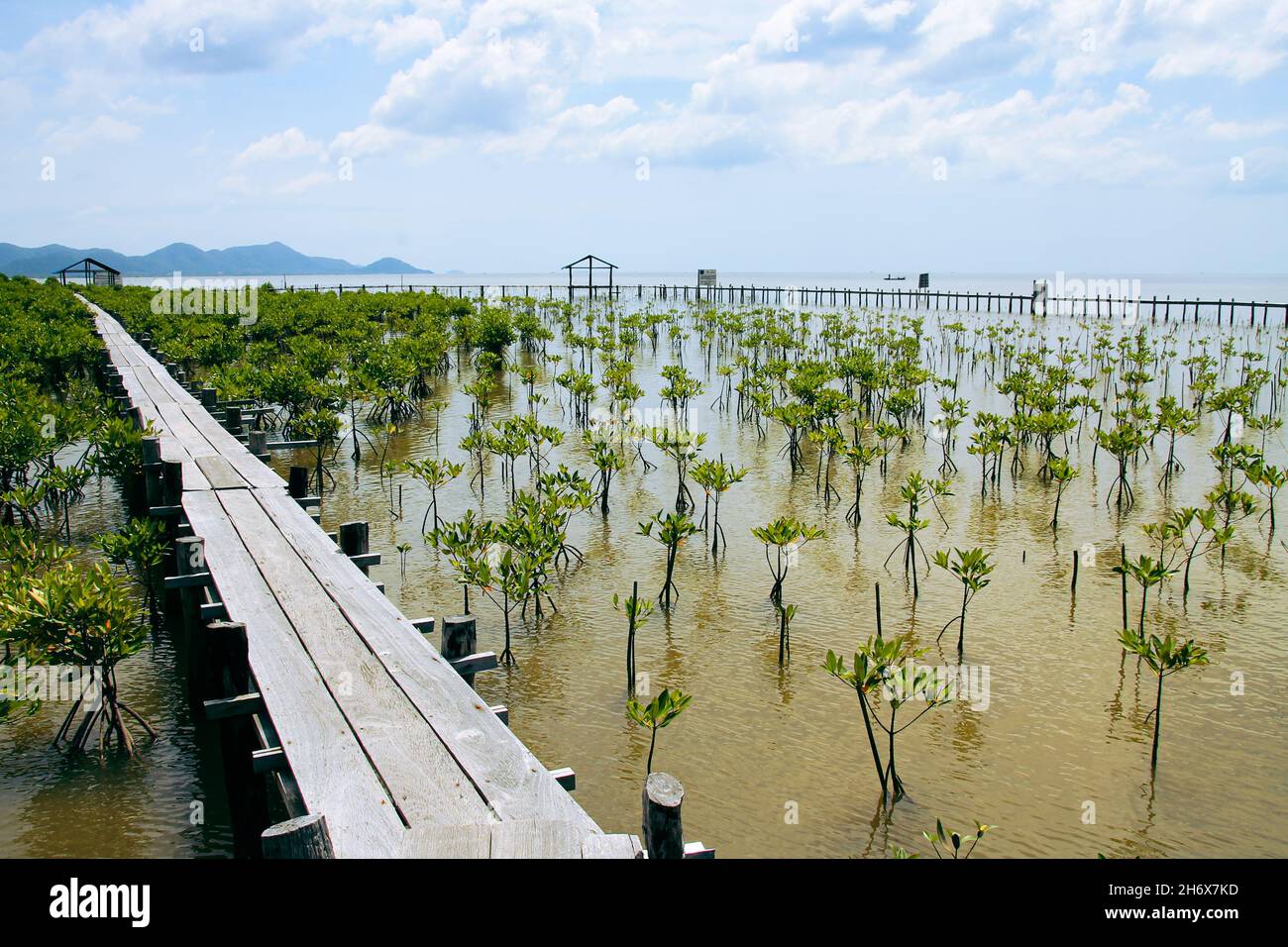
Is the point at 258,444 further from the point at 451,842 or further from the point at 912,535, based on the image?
the point at 451,842

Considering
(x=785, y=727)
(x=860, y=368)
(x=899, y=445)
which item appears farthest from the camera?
(x=860, y=368)

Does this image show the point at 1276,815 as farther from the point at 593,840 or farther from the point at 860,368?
the point at 860,368

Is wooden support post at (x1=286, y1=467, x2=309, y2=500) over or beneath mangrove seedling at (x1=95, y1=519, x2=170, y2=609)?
over

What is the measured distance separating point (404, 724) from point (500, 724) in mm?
498

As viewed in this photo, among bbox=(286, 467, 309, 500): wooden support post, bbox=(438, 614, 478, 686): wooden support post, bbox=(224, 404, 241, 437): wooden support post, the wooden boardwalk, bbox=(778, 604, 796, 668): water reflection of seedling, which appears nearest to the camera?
the wooden boardwalk

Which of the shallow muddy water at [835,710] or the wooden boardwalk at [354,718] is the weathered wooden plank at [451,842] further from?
the shallow muddy water at [835,710]

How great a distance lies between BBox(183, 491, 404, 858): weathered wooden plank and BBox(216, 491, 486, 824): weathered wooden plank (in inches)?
2.3

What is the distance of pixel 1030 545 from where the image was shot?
37.1 feet

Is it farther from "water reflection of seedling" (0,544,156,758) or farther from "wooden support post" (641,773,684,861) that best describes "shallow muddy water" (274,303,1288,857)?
"water reflection of seedling" (0,544,156,758)

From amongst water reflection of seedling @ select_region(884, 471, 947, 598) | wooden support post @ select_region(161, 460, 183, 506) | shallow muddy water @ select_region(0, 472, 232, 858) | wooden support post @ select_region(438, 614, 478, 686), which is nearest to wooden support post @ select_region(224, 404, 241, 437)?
wooden support post @ select_region(161, 460, 183, 506)

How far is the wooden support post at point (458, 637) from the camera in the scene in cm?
524

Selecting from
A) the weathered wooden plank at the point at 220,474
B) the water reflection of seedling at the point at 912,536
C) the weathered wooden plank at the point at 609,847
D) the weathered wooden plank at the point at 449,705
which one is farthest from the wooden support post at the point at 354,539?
the water reflection of seedling at the point at 912,536

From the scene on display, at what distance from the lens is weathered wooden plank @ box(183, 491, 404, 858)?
376 centimetres

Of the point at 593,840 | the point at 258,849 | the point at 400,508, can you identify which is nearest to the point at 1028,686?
the point at 593,840
